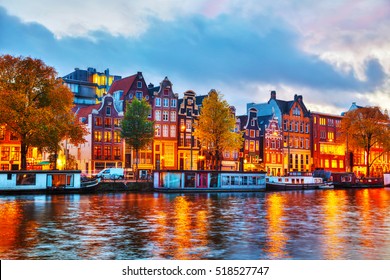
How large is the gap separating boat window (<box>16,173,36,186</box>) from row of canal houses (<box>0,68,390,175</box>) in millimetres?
5369

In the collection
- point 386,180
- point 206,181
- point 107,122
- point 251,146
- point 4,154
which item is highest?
point 107,122

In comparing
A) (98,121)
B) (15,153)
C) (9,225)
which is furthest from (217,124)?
(9,225)

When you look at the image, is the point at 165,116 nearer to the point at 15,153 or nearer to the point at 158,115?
the point at 158,115

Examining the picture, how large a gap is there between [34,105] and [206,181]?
18.1m

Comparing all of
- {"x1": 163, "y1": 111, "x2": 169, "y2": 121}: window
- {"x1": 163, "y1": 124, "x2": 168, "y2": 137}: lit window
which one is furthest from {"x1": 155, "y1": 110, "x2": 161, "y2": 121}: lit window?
{"x1": 163, "y1": 124, "x2": 168, "y2": 137}: lit window

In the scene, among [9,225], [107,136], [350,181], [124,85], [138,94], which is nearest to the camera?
[9,225]

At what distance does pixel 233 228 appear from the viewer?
2172 centimetres

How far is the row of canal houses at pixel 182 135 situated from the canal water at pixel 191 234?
2695cm

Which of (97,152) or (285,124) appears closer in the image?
(97,152)

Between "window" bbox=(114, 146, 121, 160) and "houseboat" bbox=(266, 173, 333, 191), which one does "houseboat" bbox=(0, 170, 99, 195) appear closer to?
"window" bbox=(114, 146, 121, 160)

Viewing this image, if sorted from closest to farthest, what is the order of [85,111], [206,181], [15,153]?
[206,181]
[15,153]
[85,111]

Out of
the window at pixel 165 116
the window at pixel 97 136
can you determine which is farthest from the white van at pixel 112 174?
the window at pixel 165 116

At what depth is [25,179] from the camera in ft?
152
